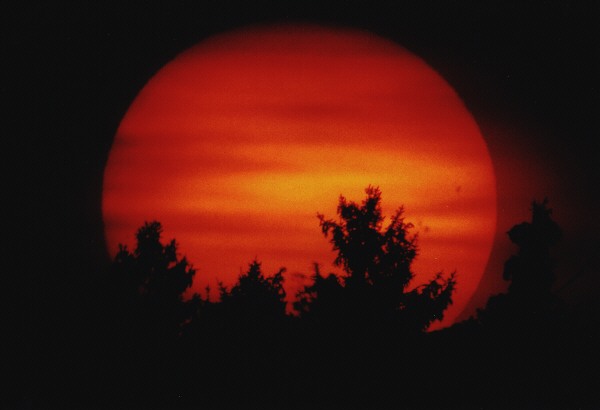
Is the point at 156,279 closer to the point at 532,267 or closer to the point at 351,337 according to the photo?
the point at 351,337

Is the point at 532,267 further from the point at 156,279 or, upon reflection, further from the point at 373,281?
the point at 156,279

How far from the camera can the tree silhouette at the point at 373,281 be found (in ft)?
114

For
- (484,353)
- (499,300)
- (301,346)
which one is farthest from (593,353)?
(301,346)

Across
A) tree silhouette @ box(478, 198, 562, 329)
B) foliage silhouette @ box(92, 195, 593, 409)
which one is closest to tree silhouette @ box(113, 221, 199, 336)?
foliage silhouette @ box(92, 195, 593, 409)

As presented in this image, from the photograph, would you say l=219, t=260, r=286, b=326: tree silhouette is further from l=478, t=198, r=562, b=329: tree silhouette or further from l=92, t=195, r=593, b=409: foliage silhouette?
l=478, t=198, r=562, b=329: tree silhouette

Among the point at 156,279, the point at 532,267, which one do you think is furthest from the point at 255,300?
the point at 532,267

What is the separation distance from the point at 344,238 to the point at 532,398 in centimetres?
1037

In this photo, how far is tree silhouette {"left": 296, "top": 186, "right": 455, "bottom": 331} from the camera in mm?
34812

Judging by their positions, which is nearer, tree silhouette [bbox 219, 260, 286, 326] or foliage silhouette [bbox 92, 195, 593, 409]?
foliage silhouette [bbox 92, 195, 593, 409]

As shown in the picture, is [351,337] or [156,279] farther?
[156,279]

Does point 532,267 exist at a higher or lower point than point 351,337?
higher

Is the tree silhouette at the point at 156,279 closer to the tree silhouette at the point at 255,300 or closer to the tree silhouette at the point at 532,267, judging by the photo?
the tree silhouette at the point at 255,300

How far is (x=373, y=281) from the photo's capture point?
36281mm

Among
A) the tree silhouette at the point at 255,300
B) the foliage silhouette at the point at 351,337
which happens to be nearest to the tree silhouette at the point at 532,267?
the foliage silhouette at the point at 351,337
